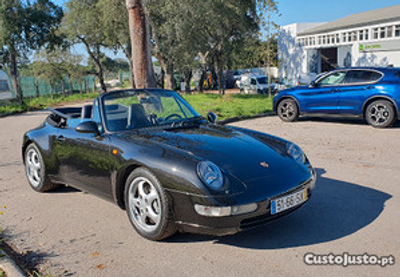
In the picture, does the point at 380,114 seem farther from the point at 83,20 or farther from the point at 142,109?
the point at 83,20

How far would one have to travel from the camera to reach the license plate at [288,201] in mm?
3484

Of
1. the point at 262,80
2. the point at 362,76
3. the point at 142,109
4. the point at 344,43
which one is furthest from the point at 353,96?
the point at 344,43

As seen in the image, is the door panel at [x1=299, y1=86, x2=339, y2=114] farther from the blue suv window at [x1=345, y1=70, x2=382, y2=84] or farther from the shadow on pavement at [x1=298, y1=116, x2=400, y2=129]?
the shadow on pavement at [x1=298, y1=116, x2=400, y2=129]

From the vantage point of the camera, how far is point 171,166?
357 cm

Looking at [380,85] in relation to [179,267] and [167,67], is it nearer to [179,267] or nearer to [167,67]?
[179,267]

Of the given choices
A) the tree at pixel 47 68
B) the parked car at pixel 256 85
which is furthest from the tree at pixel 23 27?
the parked car at pixel 256 85

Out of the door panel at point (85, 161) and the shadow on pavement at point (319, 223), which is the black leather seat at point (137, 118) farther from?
the shadow on pavement at point (319, 223)

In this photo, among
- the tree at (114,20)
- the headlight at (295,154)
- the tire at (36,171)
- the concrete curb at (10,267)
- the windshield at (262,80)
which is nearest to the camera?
the concrete curb at (10,267)

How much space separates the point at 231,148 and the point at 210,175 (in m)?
0.64

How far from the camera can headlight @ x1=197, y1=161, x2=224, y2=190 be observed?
11.1 ft

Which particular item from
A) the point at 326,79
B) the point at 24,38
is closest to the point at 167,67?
the point at 24,38

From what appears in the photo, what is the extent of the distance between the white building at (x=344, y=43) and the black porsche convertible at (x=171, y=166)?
25.0m

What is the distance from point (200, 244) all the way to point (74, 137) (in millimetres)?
2187

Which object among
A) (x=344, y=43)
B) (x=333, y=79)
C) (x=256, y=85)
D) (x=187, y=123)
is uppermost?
(x=344, y=43)
